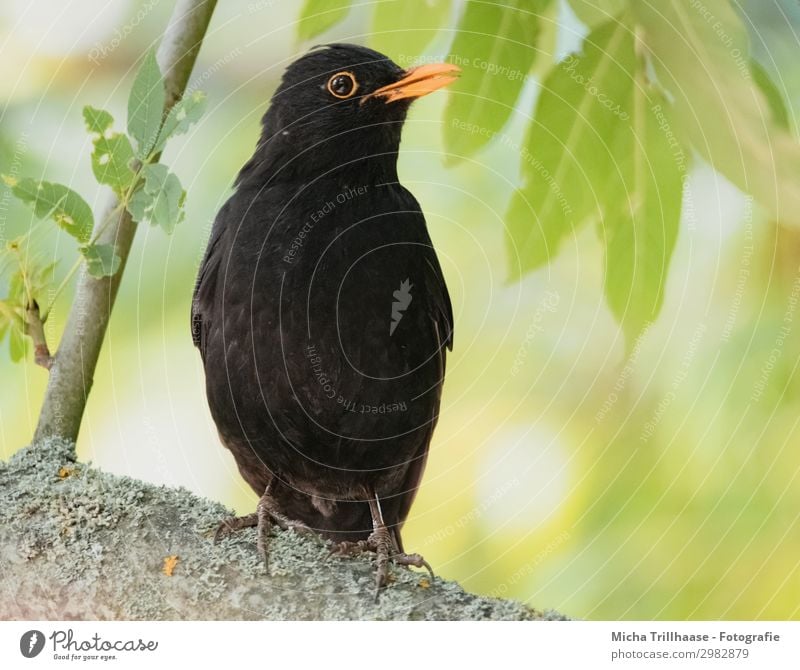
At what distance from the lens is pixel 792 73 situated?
2553mm

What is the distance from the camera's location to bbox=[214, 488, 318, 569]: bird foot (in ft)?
6.88

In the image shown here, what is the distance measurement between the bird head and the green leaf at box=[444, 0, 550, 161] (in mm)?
292

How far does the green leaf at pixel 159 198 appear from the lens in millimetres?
2227

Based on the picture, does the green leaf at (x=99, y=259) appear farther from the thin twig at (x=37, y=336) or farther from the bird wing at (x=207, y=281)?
the bird wing at (x=207, y=281)

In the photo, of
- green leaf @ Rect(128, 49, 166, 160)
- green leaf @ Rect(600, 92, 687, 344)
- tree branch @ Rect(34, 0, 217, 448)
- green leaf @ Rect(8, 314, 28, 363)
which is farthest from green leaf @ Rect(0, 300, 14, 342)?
green leaf @ Rect(600, 92, 687, 344)

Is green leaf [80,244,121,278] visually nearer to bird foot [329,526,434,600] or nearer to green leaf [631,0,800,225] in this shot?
bird foot [329,526,434,600]

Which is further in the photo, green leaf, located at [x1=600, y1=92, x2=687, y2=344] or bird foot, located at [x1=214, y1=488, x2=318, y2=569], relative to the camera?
green leaf, located at [x1=600, y1=92, x2=687, y2=344]

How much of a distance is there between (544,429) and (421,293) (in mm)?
582

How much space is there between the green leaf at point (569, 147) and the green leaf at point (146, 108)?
3.06 ft

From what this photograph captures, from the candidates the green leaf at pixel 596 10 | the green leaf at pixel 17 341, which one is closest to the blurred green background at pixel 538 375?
the green leaf at pixel 17 341

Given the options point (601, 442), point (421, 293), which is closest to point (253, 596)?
point (421, 293)

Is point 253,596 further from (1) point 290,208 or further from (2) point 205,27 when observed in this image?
(2) point 205,27

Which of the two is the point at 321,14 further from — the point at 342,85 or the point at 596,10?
the point at 596,10

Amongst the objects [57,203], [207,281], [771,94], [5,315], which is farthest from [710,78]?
[5,315]
